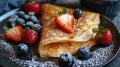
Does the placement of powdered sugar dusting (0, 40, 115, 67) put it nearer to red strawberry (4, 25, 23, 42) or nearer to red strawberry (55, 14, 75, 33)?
red strawberry (4, 25, 23, 42)

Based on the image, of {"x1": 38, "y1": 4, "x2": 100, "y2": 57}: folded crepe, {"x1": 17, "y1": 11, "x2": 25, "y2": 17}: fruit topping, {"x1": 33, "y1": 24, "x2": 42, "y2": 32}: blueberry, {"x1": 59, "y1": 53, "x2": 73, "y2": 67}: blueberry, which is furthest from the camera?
{"x1": 17, "y1": 11, "x2": 25, "y2": 17}: fruit topping

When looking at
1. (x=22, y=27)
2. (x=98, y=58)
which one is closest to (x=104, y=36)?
(x=98, y=58)

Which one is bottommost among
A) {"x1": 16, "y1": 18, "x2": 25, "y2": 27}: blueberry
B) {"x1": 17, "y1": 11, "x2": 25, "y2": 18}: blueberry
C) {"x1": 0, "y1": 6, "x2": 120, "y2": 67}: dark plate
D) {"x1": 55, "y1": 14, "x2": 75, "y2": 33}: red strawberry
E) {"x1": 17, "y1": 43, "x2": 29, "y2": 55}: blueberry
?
{"x1": 0, "y1": 6, "x2": 120, "y2": 67}: dark plate

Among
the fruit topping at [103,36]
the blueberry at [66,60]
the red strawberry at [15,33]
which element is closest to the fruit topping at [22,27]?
the red strawberry at [15,33]

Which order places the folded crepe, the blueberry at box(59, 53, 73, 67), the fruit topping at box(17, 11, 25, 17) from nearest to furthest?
1. the blueberry at box(59, 53, 73, 67)
2. the folded crepe
3. the fruit topping at box(17, 11, 25, 17)

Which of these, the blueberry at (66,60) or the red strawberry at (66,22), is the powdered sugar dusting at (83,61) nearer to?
the blueberry at (66,60)

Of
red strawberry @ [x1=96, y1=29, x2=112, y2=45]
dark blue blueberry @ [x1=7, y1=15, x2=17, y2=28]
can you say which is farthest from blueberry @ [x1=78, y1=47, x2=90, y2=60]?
dark blue blueberry @ [x1=7, y1=15, x2=17, y2=28]

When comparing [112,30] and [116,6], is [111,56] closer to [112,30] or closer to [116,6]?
[112,30]

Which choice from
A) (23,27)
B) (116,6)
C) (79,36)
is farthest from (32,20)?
(116,6)

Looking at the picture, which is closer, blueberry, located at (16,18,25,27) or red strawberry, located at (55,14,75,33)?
red strawberry, located at (55,14,75,33)
